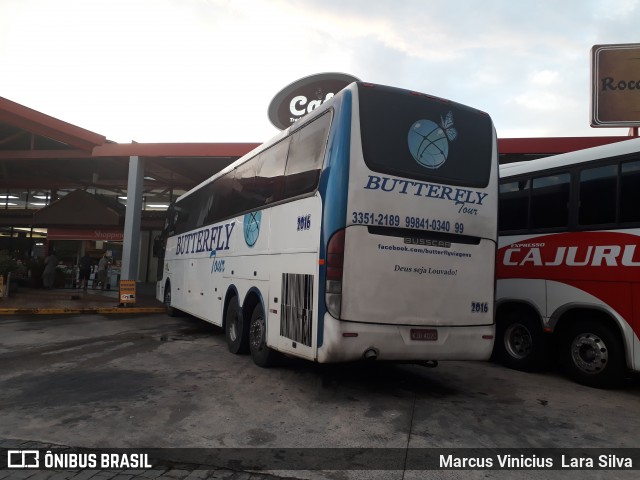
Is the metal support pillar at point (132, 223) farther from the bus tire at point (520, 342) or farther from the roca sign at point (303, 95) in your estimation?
the bus tire at point (520, 342)

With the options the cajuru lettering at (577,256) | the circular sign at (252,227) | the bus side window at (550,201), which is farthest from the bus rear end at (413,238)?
the circular sign at (252,227)

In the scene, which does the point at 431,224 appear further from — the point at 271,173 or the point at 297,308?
the point at 271,173

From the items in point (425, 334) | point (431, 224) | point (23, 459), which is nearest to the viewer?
point (23, 459)

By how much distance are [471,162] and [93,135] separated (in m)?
16.2

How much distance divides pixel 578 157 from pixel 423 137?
3.09 metres

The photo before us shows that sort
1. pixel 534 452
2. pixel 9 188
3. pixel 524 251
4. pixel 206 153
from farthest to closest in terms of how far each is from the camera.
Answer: pixel 9 188 < pixel 206 153 < pixel 524 251 < pixel 534 452

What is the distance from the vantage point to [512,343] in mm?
8555

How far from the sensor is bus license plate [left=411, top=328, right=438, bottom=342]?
5859 millimetres

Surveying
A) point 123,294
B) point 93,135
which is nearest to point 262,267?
point 123,294

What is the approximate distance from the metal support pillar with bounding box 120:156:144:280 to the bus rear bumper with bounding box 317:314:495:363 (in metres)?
14.4

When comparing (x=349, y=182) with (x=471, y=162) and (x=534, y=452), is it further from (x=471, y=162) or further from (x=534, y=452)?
(x=534, y=452)

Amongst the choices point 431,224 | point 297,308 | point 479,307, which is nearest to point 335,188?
point 431,224

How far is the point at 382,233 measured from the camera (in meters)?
5.79

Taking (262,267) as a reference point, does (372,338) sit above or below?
below
